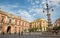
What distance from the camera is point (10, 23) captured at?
3975cm

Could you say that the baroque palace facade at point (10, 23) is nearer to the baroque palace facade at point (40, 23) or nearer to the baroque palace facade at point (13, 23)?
the baroque palace facade at point (13, 23)

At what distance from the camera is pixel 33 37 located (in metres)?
19.3

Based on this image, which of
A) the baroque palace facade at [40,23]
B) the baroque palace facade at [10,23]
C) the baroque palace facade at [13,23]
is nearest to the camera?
the baroque palace facade at [10,23]

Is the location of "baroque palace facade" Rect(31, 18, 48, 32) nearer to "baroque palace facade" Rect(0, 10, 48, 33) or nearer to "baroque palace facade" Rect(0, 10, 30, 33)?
"baroque palace facade" Rect(0, 10, 48, 33)

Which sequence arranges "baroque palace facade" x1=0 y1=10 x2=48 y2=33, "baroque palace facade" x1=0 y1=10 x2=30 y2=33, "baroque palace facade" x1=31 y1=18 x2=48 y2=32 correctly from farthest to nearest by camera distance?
"baroque palace facade" x1=31 y1=18 x2=48 y2=32 < "baroque palace facade" x1=0 y1=10 x2=48 y2=33 < "baroque palace facade" x1=0 y1=10 x2=30 y2=33

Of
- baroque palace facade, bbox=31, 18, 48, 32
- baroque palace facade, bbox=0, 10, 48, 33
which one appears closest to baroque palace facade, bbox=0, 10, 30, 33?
baroque palace facade, bbox=0, 10, 48, 33

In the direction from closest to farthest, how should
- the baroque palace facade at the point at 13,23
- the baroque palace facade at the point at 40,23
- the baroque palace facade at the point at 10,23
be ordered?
the baroque palace facade at the point at 10,23 → the baroque palace facade at the point at 13,23 → the baroque palace facade at the point at 40,23

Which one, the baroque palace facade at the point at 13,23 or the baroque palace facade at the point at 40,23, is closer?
the baroque palace facade at the point at 13,23

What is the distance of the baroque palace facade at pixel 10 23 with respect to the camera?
3592 cm

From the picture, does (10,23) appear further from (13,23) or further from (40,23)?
(40,23)

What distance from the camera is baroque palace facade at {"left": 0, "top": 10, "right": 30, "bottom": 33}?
35.9m

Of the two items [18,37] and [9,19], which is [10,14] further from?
[18,37]

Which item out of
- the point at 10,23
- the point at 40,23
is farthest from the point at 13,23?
the point at 40,23

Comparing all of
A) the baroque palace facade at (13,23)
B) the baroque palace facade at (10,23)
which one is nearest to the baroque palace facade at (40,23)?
the baroque palace facade at (13,23)
